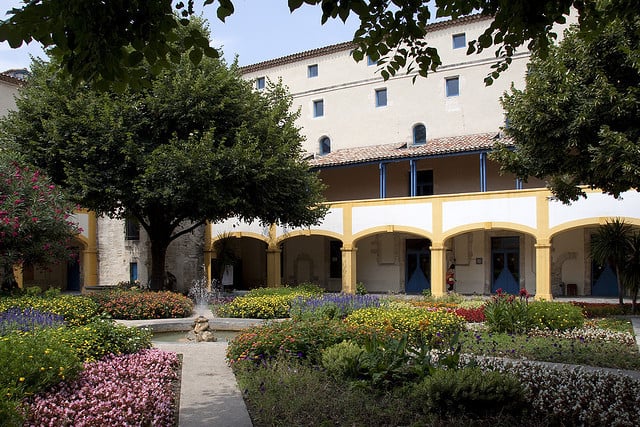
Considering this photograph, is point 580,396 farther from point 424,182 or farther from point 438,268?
point 424,182

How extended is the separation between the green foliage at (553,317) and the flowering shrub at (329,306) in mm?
3315

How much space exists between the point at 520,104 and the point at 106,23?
388 inches

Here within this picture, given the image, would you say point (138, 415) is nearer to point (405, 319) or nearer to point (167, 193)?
point (405, 319)

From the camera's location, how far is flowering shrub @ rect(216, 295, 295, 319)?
1480 centimetres

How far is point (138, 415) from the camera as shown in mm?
5660

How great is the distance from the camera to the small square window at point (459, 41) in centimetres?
2720

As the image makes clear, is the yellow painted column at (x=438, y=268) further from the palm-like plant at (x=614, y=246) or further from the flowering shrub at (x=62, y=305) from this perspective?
the flowering shrub at (x=62, y=305)

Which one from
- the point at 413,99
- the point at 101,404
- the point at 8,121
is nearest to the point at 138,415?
the point at 101,404

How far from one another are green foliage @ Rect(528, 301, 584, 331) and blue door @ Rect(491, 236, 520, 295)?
499 inches

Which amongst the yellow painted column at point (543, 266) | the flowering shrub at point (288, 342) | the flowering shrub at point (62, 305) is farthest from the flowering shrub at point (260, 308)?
the yellow painted column at point (543, 266)

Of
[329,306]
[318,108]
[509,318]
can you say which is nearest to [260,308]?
[329,306]

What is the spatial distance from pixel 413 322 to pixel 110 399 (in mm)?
5567

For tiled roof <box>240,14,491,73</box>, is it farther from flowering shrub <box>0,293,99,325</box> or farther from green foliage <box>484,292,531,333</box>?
flowering shrub <box>0,293,99,325</box>

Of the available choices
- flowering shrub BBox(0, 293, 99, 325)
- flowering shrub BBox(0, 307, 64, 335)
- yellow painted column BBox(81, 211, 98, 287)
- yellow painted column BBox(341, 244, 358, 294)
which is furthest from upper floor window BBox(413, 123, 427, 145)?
flowering shrub BBox(0, 307, 64, 335)
